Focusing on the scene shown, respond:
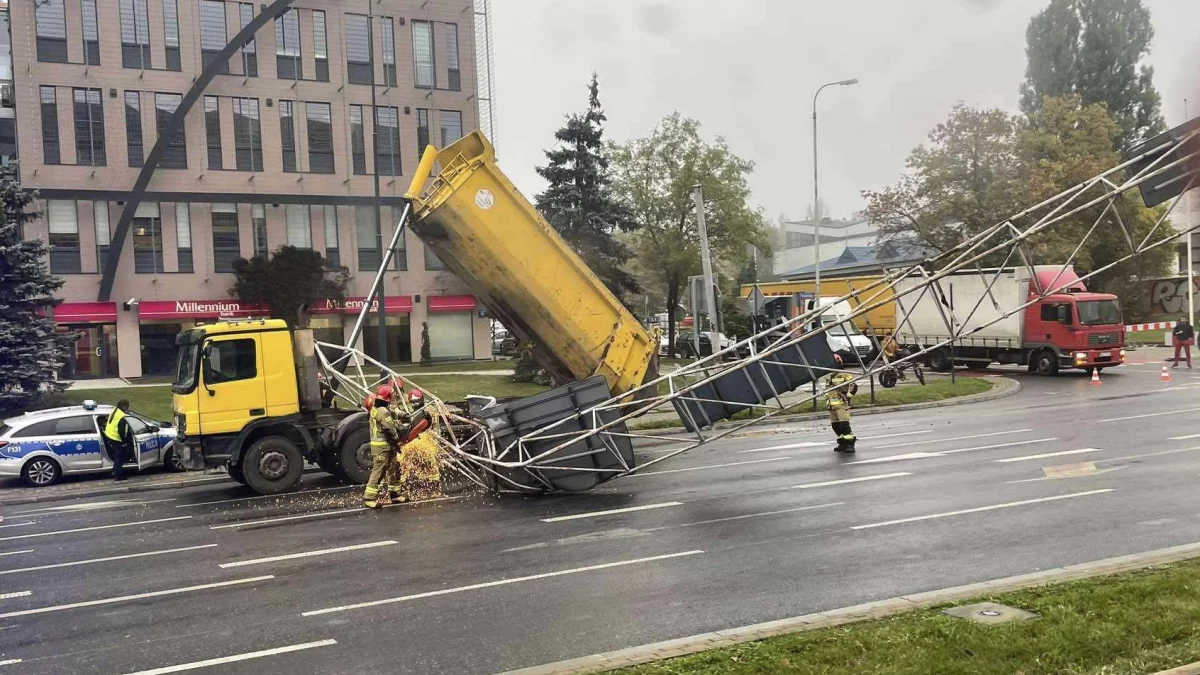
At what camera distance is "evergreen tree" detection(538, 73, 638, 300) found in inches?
1495

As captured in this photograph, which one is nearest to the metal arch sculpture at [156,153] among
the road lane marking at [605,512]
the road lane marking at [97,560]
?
the road lane marking at [97,560]

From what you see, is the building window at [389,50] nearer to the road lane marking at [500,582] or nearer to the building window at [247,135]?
the building window at [247,135]

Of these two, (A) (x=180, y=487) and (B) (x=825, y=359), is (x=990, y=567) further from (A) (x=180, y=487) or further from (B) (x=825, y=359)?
(A) (x=180, y=487)

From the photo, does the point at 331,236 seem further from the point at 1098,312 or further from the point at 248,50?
the point at 1098,312

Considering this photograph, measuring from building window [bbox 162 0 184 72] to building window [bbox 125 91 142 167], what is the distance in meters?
1.86

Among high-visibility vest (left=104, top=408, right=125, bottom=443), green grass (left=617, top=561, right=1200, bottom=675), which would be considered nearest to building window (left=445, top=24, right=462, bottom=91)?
high-visibility vest (left=104, top=408, right=125, bottom=443)

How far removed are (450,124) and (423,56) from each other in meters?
3.15

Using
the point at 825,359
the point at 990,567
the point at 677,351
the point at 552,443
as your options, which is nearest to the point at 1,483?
the point at 552,443

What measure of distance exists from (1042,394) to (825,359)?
1527cm

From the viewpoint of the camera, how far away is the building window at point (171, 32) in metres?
39.4

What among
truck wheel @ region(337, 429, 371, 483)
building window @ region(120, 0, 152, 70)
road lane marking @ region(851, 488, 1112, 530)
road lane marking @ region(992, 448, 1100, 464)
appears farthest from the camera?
building window @ region(120, 0, 152, 70)

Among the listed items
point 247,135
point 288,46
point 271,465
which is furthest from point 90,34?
point 271,465

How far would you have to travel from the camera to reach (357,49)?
139 ft

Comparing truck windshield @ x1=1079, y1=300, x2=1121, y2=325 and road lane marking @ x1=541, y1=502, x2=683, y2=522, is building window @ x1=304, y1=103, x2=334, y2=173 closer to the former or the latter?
truck windshield @ x1=1079, y1=300, x2=1121, y2=325
